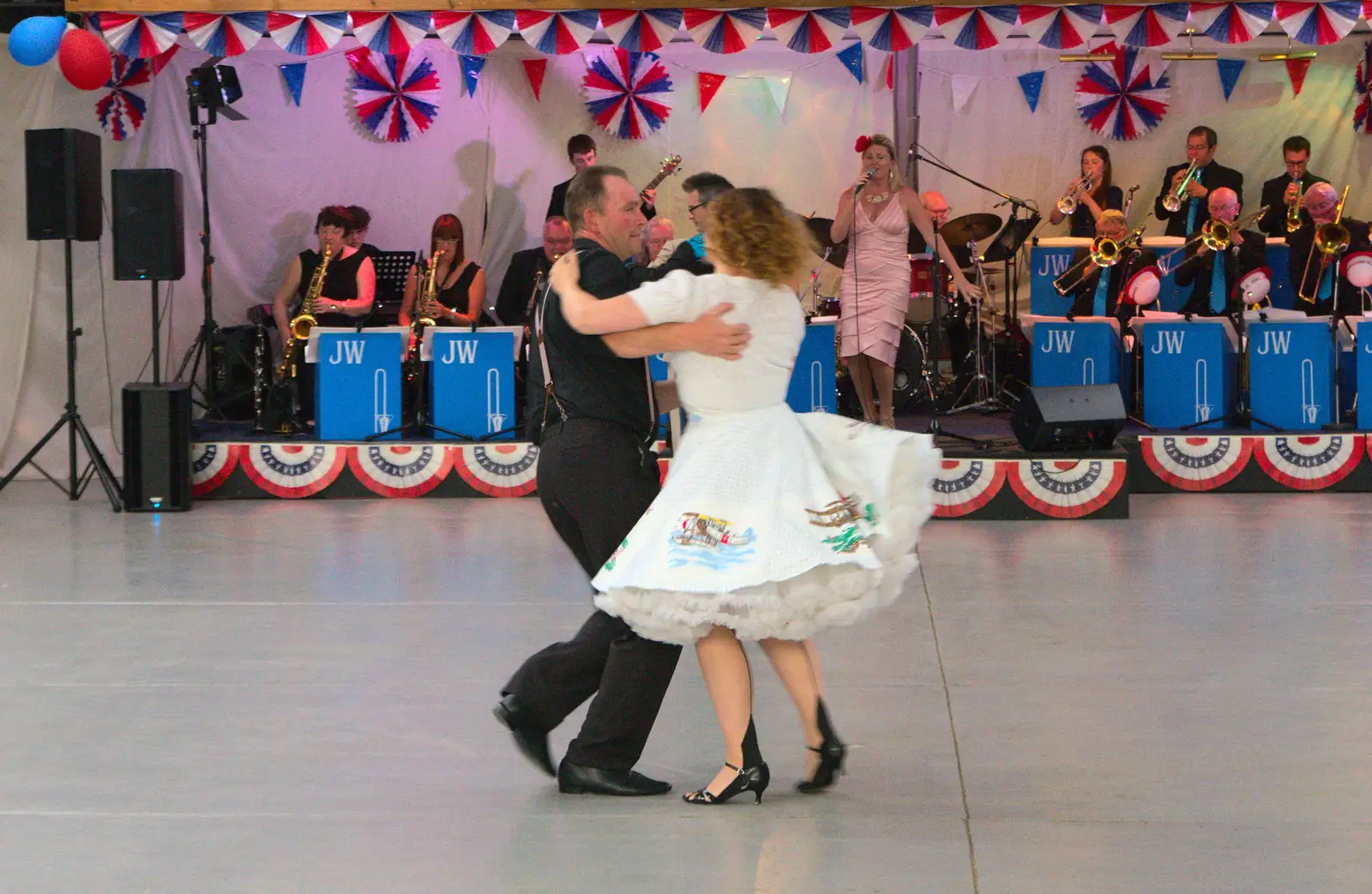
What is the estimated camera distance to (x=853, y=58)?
1062 cm

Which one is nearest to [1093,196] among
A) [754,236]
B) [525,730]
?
[754,236]

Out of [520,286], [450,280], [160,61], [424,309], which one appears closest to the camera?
[160,61]

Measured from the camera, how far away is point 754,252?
12.0 feet

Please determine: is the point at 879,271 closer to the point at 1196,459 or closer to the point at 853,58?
the point at 1196,459

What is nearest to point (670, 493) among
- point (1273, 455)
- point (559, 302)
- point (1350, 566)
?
point (559, 302)

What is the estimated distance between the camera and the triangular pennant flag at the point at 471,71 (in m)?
10.7

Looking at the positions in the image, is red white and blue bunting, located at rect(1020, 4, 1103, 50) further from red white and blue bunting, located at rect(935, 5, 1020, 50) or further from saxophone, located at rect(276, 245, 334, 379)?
saxophone, located at rect(276, 245, 334, 379)

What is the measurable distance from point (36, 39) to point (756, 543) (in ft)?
20.2

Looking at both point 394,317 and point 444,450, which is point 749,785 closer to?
point 444,450

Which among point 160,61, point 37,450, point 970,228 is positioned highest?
point 160,61

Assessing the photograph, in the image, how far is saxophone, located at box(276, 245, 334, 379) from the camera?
31.8 ft

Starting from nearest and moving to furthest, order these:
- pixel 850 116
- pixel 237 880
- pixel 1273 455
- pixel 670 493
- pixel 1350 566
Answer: pixel 237 880
pixel 670 493
pixel 1350 566
pixel 1273 455
pixel 850 116

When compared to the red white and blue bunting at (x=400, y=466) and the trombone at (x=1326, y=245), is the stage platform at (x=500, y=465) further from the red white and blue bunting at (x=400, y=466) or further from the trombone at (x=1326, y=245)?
the trombone at (x=1326, y=245)

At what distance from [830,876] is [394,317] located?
24.3 feet
